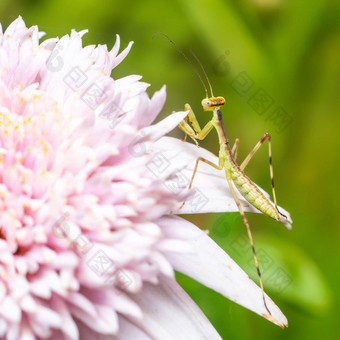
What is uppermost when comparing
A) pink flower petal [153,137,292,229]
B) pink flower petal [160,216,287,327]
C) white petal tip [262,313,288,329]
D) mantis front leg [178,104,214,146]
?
mantis front leg [178,104,214,146]

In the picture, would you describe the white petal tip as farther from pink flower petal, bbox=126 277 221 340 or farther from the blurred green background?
the blurred green background

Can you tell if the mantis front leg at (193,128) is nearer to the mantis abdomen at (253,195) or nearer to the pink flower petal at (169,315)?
the mantis abdomen at (253,195)

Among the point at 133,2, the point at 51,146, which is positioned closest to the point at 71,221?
the point at 51,146

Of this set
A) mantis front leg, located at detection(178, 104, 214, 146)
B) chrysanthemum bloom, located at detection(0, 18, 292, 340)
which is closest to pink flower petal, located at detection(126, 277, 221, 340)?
chrysanthemum bloom, located at detection(0, 18, 292, 340)

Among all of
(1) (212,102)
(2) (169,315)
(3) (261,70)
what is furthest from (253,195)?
(3) (261,70)

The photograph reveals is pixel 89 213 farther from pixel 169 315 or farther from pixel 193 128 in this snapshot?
pixel 193 128

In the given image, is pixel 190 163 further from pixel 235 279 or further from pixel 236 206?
pixel 235 279
